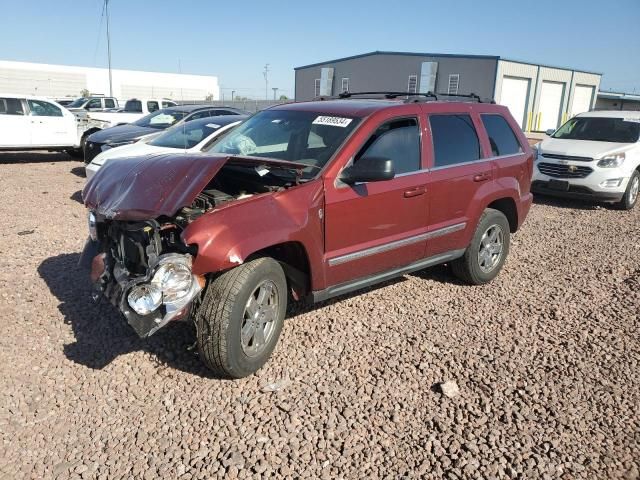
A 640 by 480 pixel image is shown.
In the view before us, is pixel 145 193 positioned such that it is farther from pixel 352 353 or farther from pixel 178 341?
pixel 352 353

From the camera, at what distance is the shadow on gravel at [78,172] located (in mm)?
12008

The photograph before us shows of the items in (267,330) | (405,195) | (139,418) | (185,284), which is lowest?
(139,418)

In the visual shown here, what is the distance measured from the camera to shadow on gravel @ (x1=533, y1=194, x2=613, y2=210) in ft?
33.9

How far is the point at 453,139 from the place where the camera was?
4922 mm

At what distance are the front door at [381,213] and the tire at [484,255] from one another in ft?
2.62

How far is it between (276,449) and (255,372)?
80 cm

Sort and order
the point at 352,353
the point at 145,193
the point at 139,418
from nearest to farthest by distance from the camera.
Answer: the point at 139,418 < the point at 145,193 < the point at 352,353

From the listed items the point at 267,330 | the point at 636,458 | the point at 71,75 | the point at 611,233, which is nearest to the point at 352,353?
the point at 267,330

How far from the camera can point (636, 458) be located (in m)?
2.88

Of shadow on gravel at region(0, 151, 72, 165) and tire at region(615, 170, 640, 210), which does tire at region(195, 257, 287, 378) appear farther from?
shadow on gravel at region(0, 151, 72, 165)

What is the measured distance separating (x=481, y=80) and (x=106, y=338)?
31.4 metres

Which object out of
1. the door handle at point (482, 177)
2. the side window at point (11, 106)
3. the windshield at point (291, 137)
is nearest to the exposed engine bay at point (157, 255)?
the windshield at point (291, 137)

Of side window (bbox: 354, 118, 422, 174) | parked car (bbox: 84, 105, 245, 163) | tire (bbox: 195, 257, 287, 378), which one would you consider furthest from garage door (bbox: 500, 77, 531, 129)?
tire (bbox: 195, 257, 287, 378)

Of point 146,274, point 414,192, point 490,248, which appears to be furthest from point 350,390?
point 490,248
